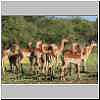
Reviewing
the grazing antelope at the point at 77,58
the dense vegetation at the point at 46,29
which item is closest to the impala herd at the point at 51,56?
the grazing antelope at the point at 77,58

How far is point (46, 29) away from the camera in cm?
736

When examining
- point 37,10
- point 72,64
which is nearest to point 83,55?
point 72,64

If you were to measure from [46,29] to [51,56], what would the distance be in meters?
0.60

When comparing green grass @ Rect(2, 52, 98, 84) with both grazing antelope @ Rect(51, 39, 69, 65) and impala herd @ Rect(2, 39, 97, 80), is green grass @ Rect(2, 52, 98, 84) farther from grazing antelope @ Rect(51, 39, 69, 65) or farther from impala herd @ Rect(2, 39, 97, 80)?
grazing antelope @ Rect(51, 39, 69, 65)

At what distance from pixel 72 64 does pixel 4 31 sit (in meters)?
1.54

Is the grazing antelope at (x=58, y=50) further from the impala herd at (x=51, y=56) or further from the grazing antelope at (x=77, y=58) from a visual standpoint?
the grazing antelope at (x=77, y=58)

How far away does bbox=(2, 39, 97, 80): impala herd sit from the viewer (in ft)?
24.5

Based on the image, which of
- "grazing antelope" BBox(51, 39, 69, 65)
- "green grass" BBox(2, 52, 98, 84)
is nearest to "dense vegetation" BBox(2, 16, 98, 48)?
"grazing antelope" BBox(51, 39, 69, 65)

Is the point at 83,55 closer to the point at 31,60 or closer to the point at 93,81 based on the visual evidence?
the point at 93,81

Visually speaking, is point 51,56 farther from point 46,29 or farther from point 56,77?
A: point 46,29

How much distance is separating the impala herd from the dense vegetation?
129 mm

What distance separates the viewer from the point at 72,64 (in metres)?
7.54

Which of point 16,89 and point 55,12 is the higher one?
point 55,12

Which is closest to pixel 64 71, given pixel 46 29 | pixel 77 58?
pixel 77 58
